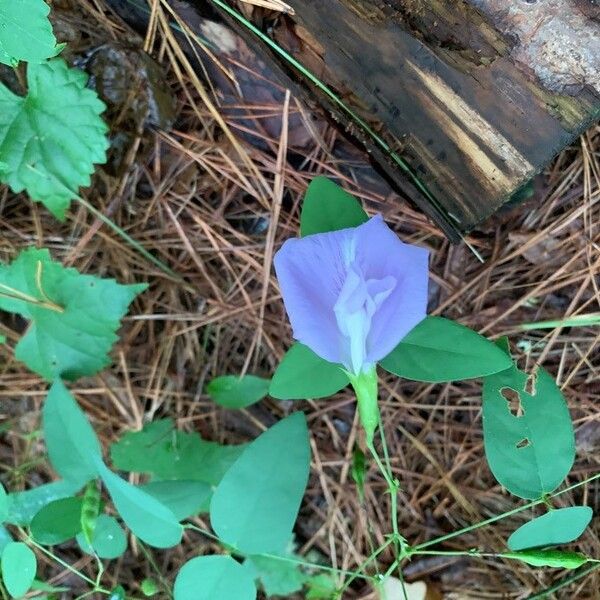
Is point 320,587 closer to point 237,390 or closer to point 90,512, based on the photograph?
point 237,390

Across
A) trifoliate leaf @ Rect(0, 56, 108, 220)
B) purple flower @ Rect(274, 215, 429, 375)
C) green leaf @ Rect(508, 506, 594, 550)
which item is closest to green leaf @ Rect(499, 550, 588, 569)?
green leaf @ Rect(508, 506, 594, 550)

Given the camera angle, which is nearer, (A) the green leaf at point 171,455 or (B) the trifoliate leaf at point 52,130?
(B) the trifoliate leaf at point 52,130

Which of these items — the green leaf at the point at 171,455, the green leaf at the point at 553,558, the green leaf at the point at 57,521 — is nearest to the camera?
the green leaf at the point at 553,558

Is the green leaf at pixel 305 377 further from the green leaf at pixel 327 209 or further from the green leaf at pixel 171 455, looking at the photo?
the green leaf at pixel 171 455

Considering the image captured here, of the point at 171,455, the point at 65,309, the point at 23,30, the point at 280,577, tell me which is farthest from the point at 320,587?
the point at 23,30

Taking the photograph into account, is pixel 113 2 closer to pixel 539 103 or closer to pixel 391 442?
pixel 539 103

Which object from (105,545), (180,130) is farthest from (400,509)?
(180,130)

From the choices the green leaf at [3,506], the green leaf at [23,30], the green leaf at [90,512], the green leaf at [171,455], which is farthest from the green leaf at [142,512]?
the green leaf at [23,30]
